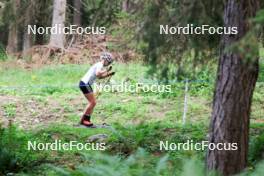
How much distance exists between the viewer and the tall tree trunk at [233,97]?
20.2ft

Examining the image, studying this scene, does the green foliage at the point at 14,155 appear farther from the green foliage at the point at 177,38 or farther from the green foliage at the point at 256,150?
the green foliage at the point at 256,150

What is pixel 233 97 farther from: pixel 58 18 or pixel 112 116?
pixel 58 18

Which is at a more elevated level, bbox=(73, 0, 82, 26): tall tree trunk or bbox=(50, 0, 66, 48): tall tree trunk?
→ bbox=(73, 0, 82, 26): tall tree trunk

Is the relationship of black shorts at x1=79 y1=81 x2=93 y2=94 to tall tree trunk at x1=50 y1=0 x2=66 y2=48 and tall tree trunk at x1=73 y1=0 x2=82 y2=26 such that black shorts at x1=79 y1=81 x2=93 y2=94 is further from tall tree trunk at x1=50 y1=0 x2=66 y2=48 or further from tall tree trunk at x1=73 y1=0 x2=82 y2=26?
tall tree trunk at x1=73 y1=0 x2=82 y2=26

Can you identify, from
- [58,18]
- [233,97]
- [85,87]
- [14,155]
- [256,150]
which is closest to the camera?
[233,97]

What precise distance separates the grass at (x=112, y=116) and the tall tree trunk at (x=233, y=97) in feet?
1.49

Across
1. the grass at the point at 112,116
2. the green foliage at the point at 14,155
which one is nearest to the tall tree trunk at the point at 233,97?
the grass at the point at 112,116

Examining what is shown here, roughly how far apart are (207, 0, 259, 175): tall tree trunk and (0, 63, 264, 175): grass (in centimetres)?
45

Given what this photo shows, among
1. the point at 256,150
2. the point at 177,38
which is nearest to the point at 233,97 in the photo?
the point at 177,38

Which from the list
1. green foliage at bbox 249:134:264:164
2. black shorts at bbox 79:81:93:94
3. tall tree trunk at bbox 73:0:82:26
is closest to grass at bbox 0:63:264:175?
green foliage at bbox 249:134:264:164

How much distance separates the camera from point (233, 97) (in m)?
6.36

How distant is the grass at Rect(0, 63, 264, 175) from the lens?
834cm

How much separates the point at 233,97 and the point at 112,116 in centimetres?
840

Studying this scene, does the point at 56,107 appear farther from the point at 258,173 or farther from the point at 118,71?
the point at 258,173
